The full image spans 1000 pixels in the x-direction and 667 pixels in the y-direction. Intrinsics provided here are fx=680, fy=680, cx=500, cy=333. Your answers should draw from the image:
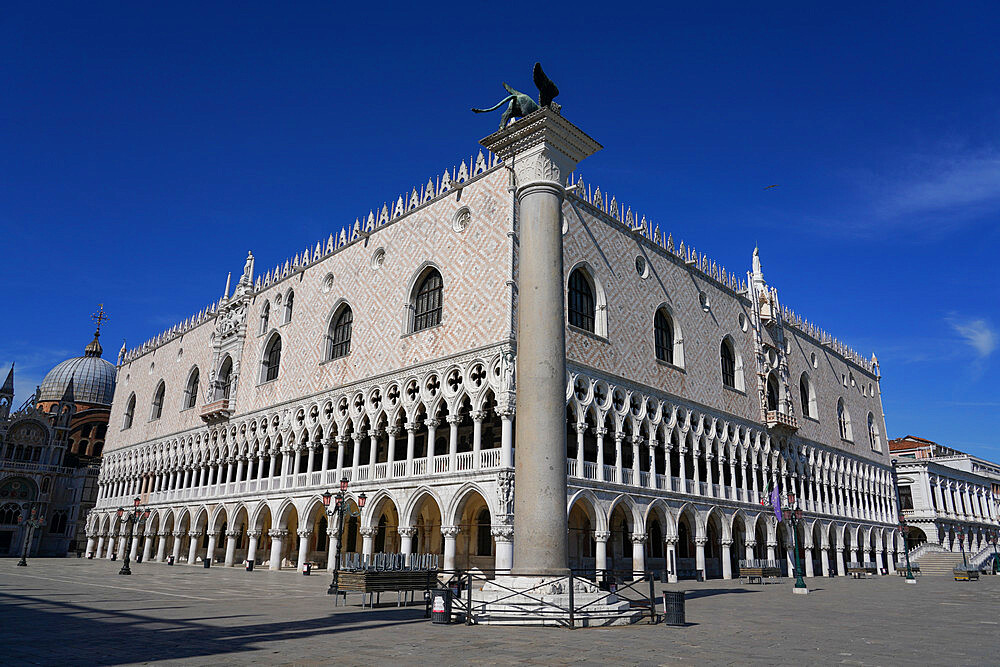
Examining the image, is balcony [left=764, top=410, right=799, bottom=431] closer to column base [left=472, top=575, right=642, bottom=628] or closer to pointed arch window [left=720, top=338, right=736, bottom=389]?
pointed arch window [left=720, top=338, right=736, bottom=389]

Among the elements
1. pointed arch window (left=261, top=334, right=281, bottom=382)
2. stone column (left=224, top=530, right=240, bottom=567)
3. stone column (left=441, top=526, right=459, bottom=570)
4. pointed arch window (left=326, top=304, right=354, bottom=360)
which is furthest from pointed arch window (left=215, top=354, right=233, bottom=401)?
stone column (left=441, top=526, right=459, bottom=570)

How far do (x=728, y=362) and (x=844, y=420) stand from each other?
1579 centimetres

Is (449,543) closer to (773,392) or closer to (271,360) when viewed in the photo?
(271,360)

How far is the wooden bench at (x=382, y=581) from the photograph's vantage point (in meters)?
13.5

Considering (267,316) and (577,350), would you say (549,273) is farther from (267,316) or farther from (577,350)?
(267,316)

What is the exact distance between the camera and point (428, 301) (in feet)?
89.0

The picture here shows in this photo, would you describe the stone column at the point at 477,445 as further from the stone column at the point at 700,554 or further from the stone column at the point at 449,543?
the stone column at the point at 700,554

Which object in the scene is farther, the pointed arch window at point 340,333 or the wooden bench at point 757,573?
the pointed arch window at point 340,333

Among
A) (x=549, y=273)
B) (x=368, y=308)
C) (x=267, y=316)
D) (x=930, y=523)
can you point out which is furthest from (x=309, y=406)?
(x=930, y=523)

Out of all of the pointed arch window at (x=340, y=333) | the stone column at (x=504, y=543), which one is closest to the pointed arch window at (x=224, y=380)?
the pointed arch window at (x=340, y=333)

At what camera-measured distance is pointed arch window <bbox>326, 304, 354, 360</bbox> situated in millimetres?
31125

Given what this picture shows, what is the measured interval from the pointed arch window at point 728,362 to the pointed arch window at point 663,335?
15.1ft

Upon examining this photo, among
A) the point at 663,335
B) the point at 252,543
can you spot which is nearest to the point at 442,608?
the point at 663,335

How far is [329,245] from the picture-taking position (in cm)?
3356
